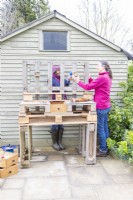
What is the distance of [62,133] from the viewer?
5.62 m

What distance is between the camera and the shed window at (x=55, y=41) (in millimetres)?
5492

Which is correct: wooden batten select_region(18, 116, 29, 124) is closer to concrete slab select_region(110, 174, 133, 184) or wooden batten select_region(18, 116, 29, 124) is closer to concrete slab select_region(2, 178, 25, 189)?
concrete slab select_region(2, 178, 25, 189)

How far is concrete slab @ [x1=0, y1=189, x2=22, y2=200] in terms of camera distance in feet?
10.6

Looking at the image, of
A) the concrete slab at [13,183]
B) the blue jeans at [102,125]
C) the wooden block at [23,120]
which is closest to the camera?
the concrete slab at [13,183]

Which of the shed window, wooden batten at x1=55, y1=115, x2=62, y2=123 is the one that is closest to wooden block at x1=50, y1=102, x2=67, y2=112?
wooden batten at x1=55, y1=115, x2=62, y2=123

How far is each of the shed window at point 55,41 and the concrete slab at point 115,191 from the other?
3422mm

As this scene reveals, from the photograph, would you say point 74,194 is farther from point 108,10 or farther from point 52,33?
point 108,10

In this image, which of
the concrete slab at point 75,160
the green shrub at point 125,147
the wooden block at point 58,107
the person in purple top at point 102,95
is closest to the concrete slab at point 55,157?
the concrete slab at point 75,160

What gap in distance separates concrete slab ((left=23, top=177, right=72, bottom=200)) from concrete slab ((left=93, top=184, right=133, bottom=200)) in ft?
1.56

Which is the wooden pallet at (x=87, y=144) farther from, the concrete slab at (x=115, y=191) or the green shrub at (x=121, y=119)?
the concrete slab at (x=115, y=191)

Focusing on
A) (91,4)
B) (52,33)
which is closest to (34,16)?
(91,4)

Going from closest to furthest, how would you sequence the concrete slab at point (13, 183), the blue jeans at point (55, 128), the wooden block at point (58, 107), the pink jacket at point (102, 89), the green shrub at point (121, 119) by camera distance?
1. the concrete slab at point (13, 183)
2. the wooden block at point (58, 107)
3. the pink jacket at point (102, 89)
4. the green shrub at point (121, 119)
5. the blue jeans at point (55, 128)

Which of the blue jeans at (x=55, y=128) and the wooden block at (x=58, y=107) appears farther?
the blue jeans at (x=55, y=128)

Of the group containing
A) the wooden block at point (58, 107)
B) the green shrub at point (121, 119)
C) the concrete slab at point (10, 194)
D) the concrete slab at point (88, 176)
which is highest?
the wooden block at point (58, 107)
